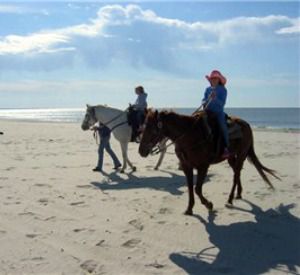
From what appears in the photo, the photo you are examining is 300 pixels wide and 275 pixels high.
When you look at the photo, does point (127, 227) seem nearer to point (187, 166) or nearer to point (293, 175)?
point (187, 166)

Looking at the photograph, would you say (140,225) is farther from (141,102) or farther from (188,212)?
(141,102)

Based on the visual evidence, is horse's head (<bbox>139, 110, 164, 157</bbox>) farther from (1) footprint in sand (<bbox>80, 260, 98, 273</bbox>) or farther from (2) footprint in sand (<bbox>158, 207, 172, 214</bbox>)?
(1) footprint in sand (<bbox>80, 260, 98, 273</bbox>)

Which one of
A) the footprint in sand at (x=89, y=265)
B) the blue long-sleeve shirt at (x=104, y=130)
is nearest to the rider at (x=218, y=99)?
the footprint in sand at (x=89, y=265)

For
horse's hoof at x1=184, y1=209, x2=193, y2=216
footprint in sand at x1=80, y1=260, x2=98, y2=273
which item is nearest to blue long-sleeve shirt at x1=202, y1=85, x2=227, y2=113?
horse's hoof at x1=184, y1=209, x2=193, y2=216

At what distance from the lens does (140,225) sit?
6.40 m

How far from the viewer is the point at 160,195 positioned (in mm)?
8500

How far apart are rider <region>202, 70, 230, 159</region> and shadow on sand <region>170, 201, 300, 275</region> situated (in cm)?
139

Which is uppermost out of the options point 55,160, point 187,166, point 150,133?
point 150,133

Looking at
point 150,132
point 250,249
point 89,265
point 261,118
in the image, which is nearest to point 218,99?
point 150,132

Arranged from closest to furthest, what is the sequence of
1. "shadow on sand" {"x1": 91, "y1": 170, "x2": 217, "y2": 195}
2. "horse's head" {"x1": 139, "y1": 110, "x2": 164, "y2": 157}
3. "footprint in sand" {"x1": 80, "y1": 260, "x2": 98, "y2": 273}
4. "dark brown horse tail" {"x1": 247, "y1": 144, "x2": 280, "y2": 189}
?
1. "footprint in sand" {"x1": 80, "y1": 260, "x2": 98, "y2": 273}
2. "horse's head" {"x1": 139, "y1": 110, "x2": 164, "y2": 157}
3. "dark brown horse tail" {"x1": 247, "y1": 144, "x2": 280, "y2": 189}
4. "shadow on sand" {"x1": 91, "y1": 170, "x2": 217, "y2": 195}

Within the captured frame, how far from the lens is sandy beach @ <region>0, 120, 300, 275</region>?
4984 mm

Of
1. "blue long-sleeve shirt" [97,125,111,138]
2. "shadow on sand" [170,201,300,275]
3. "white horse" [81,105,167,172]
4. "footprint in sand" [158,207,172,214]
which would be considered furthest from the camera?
"blue long-sleeve shirt" [97,125,111,138]

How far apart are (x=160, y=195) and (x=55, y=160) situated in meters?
5.60

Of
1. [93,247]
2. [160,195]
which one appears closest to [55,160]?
[160,195]
